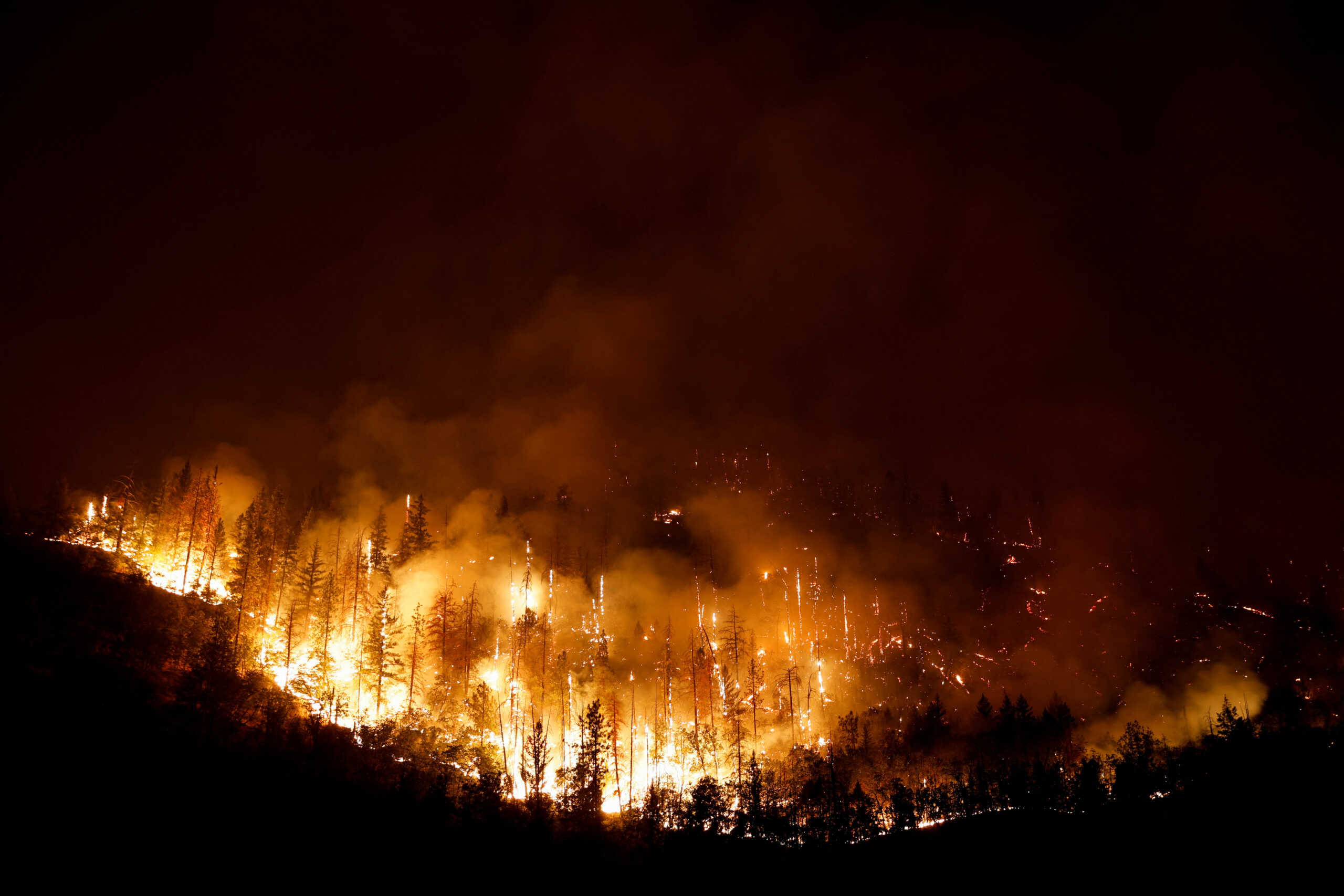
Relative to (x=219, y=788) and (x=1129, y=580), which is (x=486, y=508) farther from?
(x=1129, y=580)

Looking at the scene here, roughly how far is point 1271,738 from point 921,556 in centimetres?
10679

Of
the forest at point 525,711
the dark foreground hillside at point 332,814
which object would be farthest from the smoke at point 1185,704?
the dark foreground hillside at point 332,814

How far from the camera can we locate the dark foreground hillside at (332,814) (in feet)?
127

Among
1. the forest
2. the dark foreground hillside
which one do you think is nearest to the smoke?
the forest

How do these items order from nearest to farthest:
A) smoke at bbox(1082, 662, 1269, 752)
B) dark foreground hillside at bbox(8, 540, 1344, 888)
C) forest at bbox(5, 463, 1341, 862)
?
dark foreground hillside at bbox(8, 540, 1344, 888) < forest at bbox(5, 463, 1341, 862) < smoke at bbox(1082, 662, 1269, 752)

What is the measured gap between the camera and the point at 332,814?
45.3 metres

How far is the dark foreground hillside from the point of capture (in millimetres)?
38594

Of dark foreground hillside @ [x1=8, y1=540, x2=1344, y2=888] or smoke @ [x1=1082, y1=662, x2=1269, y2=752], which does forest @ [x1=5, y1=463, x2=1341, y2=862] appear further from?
smoke @ [x1=1082, y1=662, x2=1269, y2=752]

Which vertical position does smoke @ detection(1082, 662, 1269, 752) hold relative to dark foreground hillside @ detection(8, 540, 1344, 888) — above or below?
above

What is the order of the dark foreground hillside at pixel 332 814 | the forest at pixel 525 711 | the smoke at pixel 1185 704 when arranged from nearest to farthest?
the dark foreground hillside at pixel 332 814 → the forest at pixel 525 711 → the smoke at pixel 1185 704

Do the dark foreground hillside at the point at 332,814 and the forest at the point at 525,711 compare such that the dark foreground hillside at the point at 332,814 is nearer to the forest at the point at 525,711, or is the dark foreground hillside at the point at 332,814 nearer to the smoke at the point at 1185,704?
the forest at the point at 525,711

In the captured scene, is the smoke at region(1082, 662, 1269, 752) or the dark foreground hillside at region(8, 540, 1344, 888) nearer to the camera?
the dark foreground hillside at region(8, 540, 1344, 888)

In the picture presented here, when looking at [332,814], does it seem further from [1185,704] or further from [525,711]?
[1185,704]

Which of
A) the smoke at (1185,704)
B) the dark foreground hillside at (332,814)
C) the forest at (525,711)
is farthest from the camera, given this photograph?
the smoke at (1185,704)
